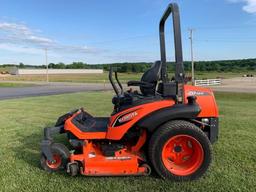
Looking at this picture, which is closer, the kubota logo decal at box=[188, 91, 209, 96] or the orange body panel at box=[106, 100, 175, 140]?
the orange body panel at box=[106, 100, 175, 140]

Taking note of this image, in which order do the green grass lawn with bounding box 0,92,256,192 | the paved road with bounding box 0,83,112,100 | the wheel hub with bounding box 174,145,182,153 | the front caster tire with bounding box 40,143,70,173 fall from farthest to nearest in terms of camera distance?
the paved road with bounding box 0,83,112,100
the front caster tire with bounding box 40,143,70,173
the wheel hub with bounding box 174,145,182,153
the green grass lawn with bounding box 0,92,256,192

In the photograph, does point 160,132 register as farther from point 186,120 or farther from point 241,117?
point 241,117

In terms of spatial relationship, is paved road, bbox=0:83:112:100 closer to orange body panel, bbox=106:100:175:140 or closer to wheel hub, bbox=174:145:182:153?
orange body panel, bbox=106:100:175:140

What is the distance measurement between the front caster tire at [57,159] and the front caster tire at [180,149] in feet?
3.68

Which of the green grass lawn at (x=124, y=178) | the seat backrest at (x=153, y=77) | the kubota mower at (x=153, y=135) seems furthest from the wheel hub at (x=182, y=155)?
the seat backrest at (x=153, y=77)

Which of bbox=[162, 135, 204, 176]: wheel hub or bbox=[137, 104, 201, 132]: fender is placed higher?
bbox=[137, 104, 201, 132]: fender

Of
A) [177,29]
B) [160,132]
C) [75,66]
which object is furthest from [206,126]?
[75,66]

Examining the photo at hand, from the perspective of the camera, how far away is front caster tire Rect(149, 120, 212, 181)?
3.24m

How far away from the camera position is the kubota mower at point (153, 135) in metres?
3.25

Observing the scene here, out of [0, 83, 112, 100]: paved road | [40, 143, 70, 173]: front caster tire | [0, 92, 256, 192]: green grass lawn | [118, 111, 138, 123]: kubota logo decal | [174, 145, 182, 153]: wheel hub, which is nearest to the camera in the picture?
[0, 92, 256, 192]: green grass lawn

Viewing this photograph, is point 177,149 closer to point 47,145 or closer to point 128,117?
point 128,117

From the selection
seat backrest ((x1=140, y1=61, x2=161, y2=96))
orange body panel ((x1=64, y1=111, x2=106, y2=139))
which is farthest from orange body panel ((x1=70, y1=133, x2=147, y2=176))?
seat backrest ((x1=140, y1=61, x2=161, y2=96))

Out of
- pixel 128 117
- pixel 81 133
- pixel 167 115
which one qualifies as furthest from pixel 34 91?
pixel 167 115

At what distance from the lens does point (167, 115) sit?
322cm
